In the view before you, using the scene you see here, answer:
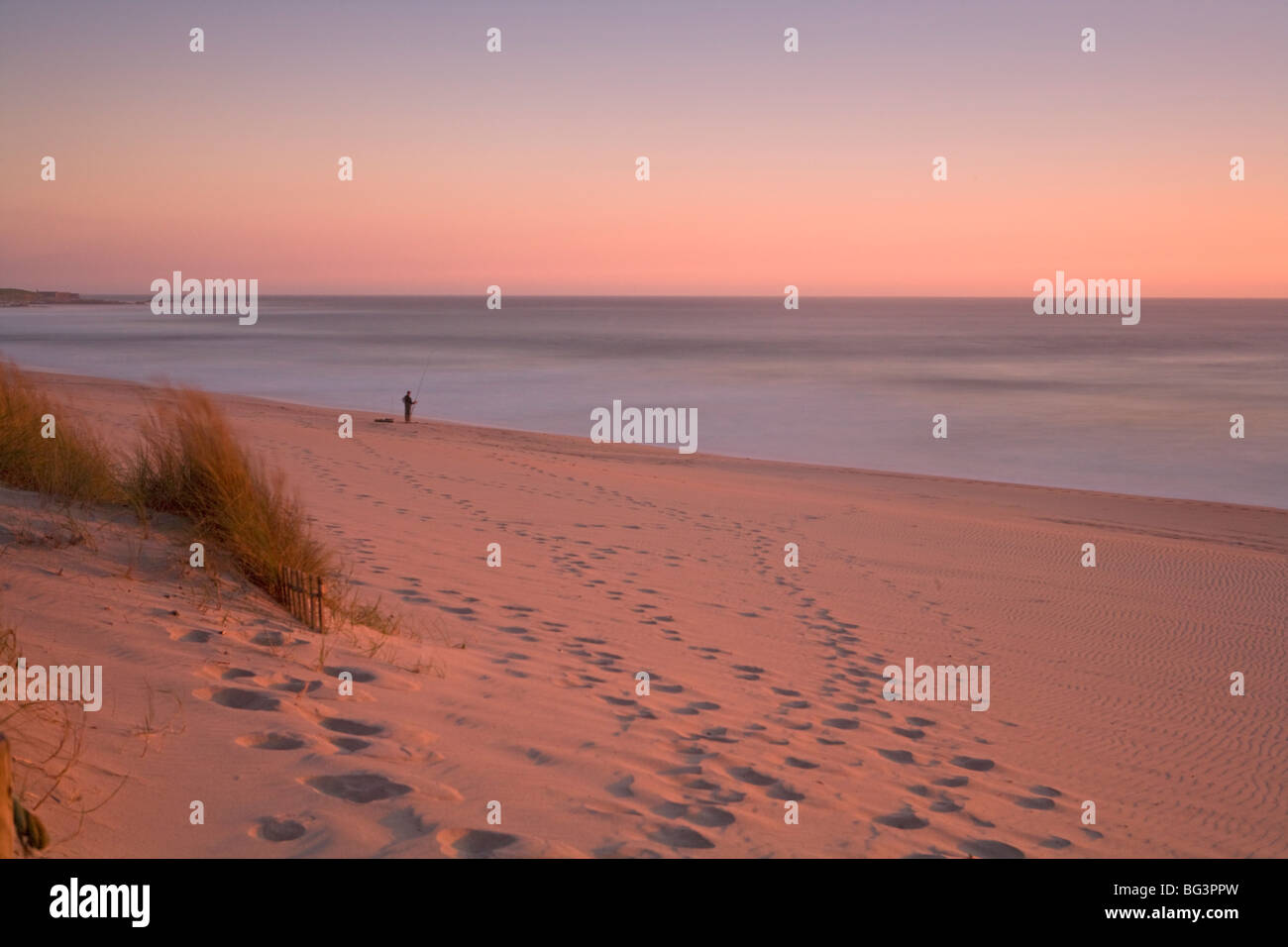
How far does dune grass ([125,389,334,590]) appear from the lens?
535 centimetres

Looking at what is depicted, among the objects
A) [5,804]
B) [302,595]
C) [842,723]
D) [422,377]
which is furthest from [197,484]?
[422,377]

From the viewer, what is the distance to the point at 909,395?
125 feet

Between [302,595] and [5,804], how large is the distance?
3012mm

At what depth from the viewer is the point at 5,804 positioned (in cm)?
214

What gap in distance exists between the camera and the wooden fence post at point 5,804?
2088 millimetres

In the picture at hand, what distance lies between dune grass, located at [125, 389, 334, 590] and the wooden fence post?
10.3 feet

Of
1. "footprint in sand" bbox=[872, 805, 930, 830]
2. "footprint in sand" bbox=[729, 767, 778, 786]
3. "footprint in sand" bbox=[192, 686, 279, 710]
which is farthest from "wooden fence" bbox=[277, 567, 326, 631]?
"footprint in sand" bbox=[872, 805, 930, 830]

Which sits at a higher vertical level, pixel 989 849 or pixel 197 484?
→ pixel 197 484

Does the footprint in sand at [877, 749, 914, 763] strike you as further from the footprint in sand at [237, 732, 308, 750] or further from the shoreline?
the shoreline

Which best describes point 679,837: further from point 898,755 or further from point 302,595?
point 302,595

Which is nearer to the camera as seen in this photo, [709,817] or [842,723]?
[709,817]

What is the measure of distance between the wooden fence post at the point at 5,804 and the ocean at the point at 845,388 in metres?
6.03

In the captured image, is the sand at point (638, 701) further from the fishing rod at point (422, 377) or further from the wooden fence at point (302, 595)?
the fishing rod at point (422, 377)

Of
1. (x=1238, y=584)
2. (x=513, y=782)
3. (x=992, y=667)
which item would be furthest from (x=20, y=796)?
(x=1238, y=584)
